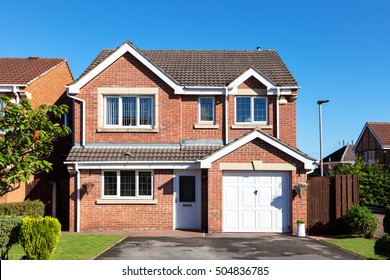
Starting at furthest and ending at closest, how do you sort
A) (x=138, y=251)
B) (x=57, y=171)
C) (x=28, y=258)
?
(x=57, y=171) < (x=138, y=251) < (x=28, y=258)

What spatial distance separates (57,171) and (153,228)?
7.28m

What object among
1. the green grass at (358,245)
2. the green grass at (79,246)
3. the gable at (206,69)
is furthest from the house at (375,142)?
the green grass at (79,246)

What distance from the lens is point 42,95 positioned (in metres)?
22.7

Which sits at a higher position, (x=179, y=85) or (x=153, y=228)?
(x=179, y=85)

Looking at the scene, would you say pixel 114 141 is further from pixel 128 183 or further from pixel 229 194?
pixel 229 194

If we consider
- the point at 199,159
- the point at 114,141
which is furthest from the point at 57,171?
the point at 199,159

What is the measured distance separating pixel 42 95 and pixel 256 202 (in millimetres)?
12277

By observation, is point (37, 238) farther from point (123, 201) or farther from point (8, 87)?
point (8, 87)

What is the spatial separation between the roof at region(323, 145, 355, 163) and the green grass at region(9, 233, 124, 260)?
5242 centimetres

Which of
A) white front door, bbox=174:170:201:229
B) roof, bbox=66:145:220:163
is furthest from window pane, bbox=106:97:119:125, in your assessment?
white front door, bbox=174:170:201:229

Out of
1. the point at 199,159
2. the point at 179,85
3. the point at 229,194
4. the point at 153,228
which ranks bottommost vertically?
the point at 153,228

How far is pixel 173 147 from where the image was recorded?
20.0 metres

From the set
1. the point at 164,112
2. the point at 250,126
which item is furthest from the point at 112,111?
the point at 250,126
